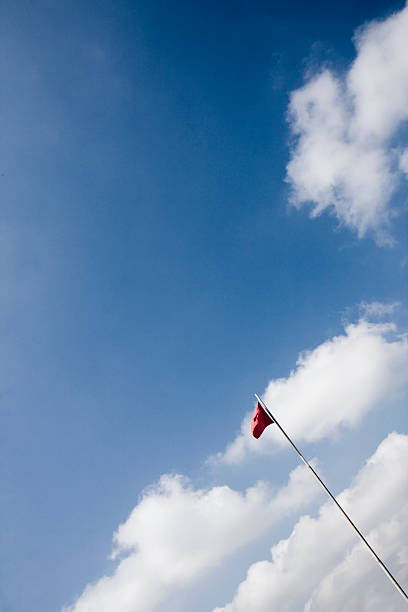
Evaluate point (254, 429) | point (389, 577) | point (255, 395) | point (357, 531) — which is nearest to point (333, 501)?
point (357, 531)

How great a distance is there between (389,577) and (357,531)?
2489 mm

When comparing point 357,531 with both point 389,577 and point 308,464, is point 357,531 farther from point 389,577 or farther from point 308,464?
point 308,464

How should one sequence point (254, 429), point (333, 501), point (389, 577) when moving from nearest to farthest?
point (389, 577), point (333, 501), point (254, 429)

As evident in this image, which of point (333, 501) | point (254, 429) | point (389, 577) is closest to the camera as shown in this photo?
point (389, 577)

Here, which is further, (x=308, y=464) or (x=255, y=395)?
(x=255, y=395)

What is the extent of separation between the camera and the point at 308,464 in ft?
69.5

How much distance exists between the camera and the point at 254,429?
22.7 m

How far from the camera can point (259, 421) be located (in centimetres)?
2273

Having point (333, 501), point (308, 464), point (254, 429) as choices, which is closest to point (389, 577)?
point (333, 501)

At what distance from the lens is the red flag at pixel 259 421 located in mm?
22688

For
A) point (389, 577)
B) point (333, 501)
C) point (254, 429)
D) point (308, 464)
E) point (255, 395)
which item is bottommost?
point (389, 577)

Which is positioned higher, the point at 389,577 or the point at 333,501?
the point at 333,501

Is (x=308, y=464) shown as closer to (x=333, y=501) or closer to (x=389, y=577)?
(x=333, y=501)

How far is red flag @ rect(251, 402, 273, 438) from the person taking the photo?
74.4 ft
